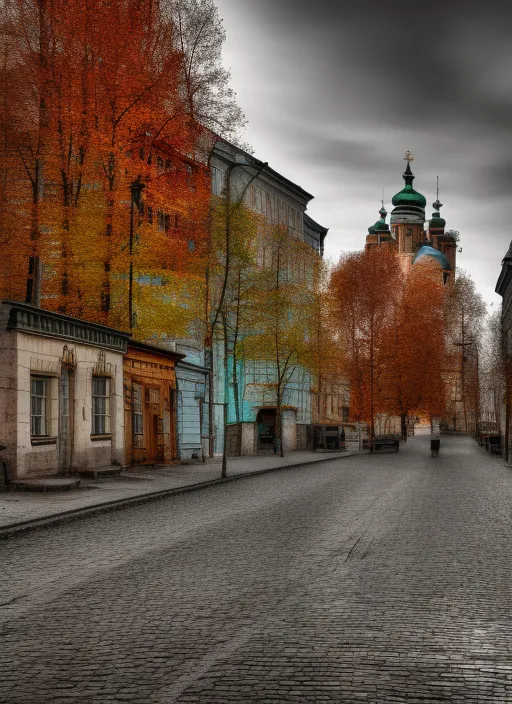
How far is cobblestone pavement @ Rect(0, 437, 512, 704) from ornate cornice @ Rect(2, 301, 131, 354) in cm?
750

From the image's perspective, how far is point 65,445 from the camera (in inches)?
1024

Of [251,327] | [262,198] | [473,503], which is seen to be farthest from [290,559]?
[262,198]

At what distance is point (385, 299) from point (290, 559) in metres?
56.3

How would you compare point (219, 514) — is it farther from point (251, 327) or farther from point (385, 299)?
point (385, 299)

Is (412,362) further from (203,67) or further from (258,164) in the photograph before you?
(203,67)

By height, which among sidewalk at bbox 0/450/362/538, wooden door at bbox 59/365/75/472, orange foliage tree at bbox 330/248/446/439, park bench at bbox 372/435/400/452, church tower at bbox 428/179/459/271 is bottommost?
sidewalk at bbox 0/450/362/538

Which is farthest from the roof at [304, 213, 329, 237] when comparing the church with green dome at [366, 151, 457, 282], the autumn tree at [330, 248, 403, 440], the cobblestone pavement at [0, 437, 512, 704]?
the church with green dome at [366, 151, 457, 282]

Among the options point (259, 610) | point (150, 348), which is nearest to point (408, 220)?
point (150, 348)

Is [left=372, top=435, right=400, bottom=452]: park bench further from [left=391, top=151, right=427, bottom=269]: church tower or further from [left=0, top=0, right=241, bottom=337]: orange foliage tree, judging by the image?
[left=391, top=151, right=427, bottom=269]: church tower

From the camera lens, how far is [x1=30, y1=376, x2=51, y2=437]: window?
24234mm

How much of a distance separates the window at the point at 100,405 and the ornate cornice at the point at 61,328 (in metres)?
0.99

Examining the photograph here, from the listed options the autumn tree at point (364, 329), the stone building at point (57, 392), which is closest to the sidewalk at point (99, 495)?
the stone building at point (57, 392)

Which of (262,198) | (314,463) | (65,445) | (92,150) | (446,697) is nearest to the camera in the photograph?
(446,697)

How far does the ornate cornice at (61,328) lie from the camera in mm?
23219
